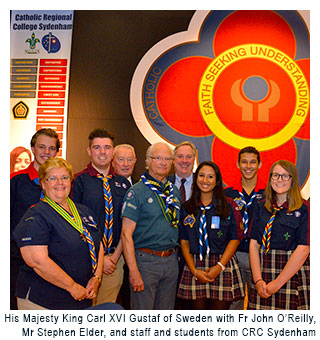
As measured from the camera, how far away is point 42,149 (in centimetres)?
314

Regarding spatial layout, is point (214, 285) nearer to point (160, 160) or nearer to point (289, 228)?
point (289, 228)

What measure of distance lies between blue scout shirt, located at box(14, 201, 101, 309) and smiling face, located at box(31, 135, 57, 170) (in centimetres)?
79

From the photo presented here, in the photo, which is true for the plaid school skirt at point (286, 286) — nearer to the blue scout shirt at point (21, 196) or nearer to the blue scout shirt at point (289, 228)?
the blue scout shirt at point (289, 228)

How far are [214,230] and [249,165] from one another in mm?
737

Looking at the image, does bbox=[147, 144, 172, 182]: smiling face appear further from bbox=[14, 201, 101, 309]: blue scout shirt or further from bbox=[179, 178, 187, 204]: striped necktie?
bbox=[14, 201, 101, 309]: blue scout shirt

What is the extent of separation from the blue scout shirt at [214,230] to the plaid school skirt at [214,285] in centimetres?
8

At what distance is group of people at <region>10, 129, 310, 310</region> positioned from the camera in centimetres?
241

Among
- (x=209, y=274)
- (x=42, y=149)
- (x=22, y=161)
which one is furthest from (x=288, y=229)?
(x=22, y=161)

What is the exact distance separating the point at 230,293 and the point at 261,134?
2.02 meters

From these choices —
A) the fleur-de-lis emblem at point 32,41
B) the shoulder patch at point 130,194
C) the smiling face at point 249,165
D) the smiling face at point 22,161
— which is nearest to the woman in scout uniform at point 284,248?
the smiling face at point 249,165

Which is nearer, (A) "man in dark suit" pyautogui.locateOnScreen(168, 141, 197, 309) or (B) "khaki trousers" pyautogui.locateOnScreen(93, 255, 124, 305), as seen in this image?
A: (B) "khaki trousers" pyautogui.locateOnScreen(93, 255, 124, 305)

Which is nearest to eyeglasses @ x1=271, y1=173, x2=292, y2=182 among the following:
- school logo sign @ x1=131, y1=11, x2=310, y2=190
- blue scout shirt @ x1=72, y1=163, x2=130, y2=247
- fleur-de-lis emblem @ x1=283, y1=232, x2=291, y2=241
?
fleur-de-lis emblem @ x1=283, y1=232, x2=291, y2=241

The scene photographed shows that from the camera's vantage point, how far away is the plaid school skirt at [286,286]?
271cm

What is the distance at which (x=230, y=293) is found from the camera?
2881 millimetres
